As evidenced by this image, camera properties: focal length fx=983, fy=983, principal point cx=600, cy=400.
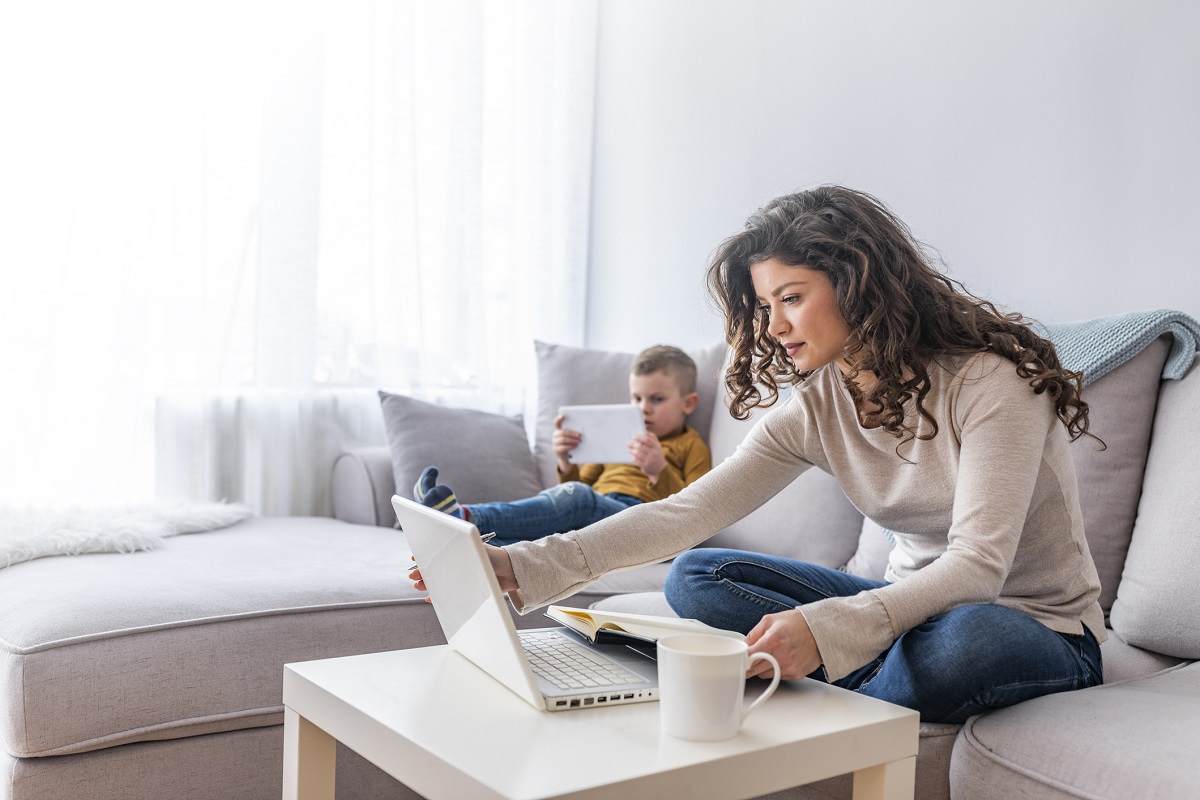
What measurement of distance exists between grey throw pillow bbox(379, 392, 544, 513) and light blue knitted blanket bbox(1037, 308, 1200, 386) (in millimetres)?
1214

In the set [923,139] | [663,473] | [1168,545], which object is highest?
[923,139]

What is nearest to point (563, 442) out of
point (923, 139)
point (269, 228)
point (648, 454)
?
point (648, 454)

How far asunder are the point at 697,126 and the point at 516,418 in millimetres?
998

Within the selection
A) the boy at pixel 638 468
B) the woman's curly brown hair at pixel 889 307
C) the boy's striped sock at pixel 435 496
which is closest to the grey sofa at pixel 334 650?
the boy's striped sock at pixel 435 496

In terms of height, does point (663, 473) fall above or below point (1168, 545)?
below

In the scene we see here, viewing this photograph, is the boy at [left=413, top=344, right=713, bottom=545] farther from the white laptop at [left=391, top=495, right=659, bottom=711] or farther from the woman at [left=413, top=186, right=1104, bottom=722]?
the white laptop at [left=391, top=495, right=659, bottom=711]

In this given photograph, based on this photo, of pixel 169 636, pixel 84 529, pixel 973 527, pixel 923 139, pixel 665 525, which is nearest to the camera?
pixel 973 527

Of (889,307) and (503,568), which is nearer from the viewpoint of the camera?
(503,568)

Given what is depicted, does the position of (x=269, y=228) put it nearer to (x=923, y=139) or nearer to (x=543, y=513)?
(x=543, y=513)

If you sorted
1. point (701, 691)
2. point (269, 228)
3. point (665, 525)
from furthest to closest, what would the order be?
point (269, 228) < point (665, 525) < point (701, 691)

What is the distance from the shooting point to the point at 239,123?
2408mm

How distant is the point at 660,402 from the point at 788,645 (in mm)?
1397

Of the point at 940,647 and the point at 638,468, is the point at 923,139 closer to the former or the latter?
the point at 638,468

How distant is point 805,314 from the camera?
1.29 m
